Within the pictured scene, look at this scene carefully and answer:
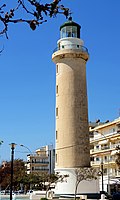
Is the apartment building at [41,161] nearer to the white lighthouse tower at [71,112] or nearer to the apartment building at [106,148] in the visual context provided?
the apartment building at [106,148]

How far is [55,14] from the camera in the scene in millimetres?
3035

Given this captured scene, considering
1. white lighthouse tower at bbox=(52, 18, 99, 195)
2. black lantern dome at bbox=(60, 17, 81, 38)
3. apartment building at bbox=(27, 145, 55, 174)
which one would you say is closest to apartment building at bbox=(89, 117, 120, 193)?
white lighthouse tower at bbox=(52, 18, 99, 195)

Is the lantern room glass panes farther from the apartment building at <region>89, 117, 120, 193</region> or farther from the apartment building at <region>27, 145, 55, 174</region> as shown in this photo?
the apartment building at <region>27, 145, 55, 174</region>

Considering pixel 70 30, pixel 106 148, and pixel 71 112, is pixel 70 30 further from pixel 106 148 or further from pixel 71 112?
pixel 106 148

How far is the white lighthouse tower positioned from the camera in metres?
38.1

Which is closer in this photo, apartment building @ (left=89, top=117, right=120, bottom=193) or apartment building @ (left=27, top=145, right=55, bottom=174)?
apartment building @ (left=89, top=117, right=120, bottom=193)

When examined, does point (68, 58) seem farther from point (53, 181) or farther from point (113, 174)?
point (113, 174)

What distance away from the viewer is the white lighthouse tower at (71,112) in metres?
38.1

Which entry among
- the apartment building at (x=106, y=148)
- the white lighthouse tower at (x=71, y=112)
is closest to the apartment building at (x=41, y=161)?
the apartment building at (x=106, y=148)

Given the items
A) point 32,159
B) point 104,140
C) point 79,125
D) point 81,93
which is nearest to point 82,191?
point 79,125

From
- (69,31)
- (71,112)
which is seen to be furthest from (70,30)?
(71,112)

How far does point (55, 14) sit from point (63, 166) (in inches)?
1421

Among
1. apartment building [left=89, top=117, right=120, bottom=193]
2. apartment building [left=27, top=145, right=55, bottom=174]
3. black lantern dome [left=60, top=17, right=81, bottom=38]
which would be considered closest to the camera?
black lantern dome [left=60, top=17, right=81, bottom=38]

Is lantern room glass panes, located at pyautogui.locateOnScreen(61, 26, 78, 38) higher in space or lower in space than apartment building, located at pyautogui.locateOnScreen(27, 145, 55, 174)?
higher
